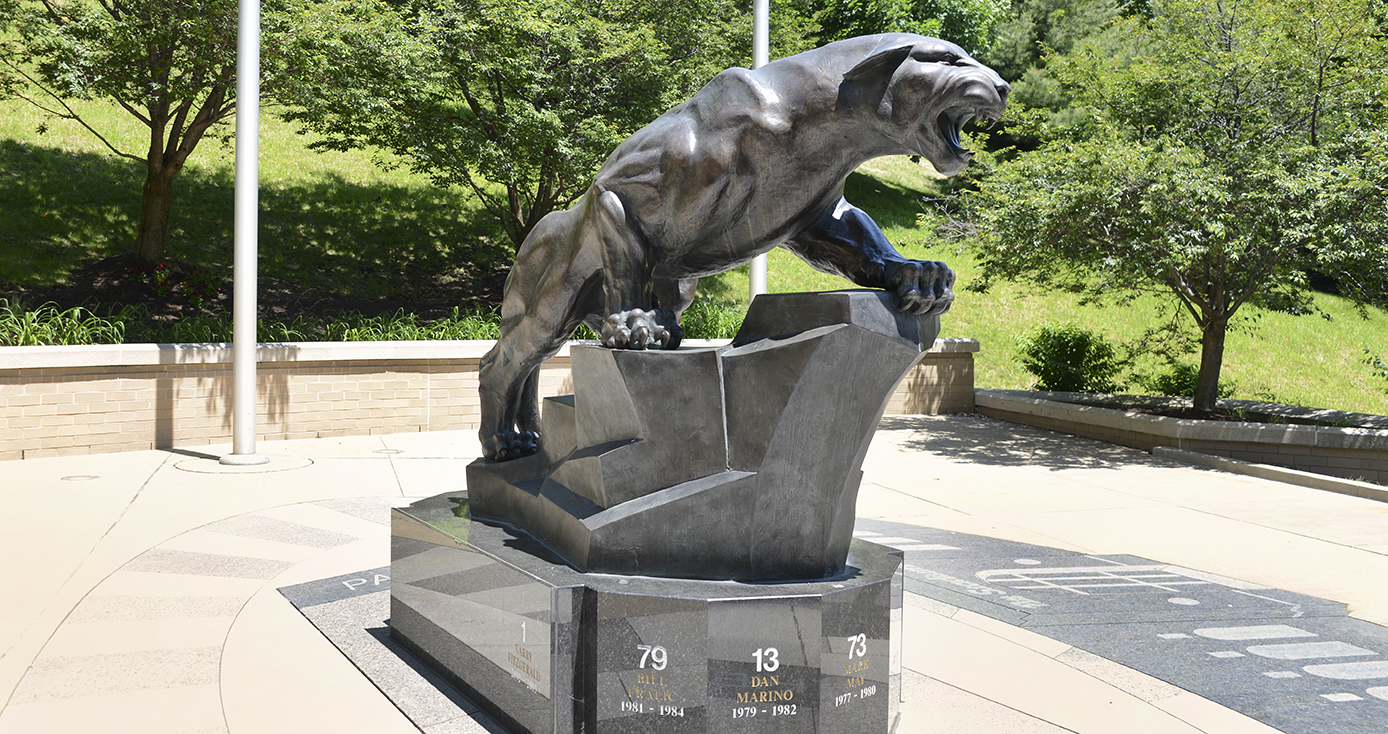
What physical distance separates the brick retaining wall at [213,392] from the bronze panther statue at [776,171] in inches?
340

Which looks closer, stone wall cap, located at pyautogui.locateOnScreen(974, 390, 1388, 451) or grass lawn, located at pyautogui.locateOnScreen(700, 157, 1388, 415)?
stone wall cap, located at pyautogui.locateOnScreen(974, 390, 1388, 451)

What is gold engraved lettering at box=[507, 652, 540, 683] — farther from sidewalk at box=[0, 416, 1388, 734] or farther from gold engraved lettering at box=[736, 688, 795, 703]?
gold engraved lettering at box=[736, 688, 795, 703]

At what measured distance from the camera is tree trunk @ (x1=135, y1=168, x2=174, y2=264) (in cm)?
1402

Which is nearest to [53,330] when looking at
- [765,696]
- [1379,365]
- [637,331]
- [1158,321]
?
[637,331]

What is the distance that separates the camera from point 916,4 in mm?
31391

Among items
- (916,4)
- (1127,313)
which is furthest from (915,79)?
(916,4)

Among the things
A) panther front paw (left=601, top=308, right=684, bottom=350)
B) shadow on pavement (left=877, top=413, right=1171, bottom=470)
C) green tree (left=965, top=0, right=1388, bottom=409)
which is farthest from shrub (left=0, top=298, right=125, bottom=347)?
green tree (left=965, top=0, right=1388, bottom=409)

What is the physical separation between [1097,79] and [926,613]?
34.3 ft

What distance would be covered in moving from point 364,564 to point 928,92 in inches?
189

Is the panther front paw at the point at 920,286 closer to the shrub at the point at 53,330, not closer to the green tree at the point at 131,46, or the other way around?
the green tree at the point at 131,46

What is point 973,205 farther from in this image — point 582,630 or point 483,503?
point 582,630

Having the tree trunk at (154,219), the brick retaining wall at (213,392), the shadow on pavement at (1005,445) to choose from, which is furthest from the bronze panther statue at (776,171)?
the tree trunk at (154,219)

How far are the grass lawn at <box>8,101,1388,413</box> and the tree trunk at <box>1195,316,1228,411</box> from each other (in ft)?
11.6

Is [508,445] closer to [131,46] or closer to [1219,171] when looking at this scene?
[131,46]
